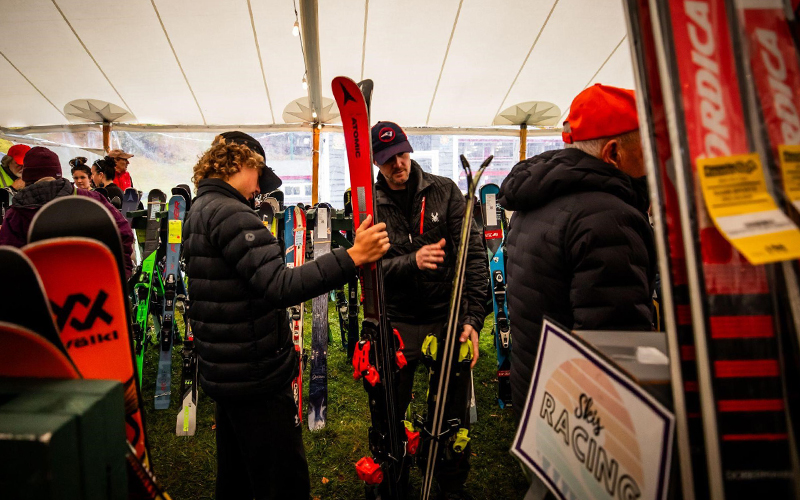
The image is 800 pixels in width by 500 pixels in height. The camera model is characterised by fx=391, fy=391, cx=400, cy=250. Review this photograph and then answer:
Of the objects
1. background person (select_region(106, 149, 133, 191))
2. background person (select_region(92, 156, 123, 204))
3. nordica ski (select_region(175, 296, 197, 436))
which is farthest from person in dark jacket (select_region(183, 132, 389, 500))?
background person (select_region(106, 149, 133, 191))

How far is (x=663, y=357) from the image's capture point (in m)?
0.61

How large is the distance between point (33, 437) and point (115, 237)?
461 mm

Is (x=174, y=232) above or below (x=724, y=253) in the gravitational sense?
above

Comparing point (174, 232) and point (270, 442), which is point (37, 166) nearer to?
point (174, 232)

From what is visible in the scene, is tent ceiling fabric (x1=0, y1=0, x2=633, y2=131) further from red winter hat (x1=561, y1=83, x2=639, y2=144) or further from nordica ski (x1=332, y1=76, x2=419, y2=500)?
red winter hat (x1=561, y1=83, x2=639, y2=144)

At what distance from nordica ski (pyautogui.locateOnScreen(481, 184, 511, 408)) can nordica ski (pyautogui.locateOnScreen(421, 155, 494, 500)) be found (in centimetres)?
96

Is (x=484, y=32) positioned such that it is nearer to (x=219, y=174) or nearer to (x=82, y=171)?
(x=82, y=171)

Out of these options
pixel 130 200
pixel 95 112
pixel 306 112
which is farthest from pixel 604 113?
pixel 95 112

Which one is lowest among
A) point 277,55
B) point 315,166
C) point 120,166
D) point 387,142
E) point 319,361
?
point 319,361

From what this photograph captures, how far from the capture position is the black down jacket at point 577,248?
93 cm

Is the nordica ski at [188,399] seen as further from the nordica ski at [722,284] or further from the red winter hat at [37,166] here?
the nordica ski at [722,284]

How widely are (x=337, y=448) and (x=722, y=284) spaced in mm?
2496

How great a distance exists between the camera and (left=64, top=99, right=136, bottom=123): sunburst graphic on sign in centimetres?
735

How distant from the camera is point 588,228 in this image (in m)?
0.96
